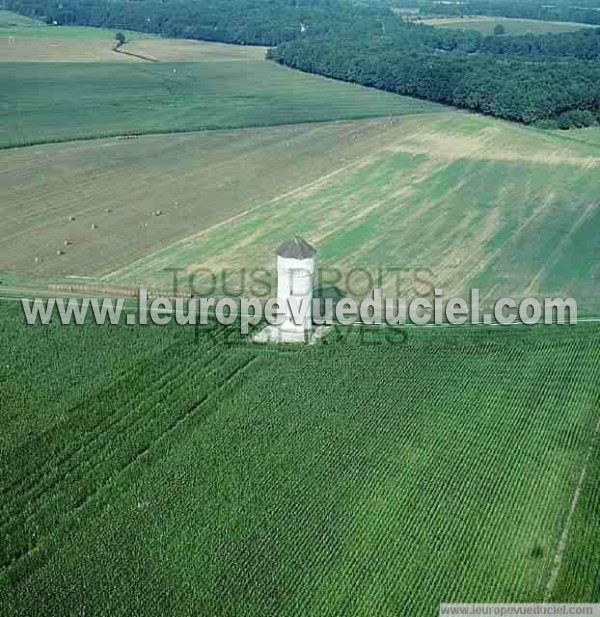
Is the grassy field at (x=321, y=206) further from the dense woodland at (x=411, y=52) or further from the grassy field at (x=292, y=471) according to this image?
the dense woodland at (x=411, y=52)

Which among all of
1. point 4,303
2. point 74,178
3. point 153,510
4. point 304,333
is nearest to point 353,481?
point 153,510

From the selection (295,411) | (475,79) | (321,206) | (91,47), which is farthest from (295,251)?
(91,47)

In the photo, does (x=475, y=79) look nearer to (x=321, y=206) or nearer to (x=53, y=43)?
(x=321, y=206)

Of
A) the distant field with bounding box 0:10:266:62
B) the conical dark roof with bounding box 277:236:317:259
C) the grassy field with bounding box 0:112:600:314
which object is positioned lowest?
the grassy field with bounding box 0:112:600:314

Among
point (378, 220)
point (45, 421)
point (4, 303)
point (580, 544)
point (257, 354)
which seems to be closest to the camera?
point (580, 544)

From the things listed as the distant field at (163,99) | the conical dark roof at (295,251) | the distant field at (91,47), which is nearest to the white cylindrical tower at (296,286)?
the conical dark roof at (295,251)

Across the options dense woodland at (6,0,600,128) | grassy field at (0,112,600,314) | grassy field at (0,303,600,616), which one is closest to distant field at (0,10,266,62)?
dense woodland at (6,0,600,128)

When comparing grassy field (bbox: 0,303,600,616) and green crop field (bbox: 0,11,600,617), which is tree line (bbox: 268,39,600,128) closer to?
green crop field (bbox: 0,11,600,617)

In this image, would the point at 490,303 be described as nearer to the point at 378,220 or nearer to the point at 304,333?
the point at 304,333
